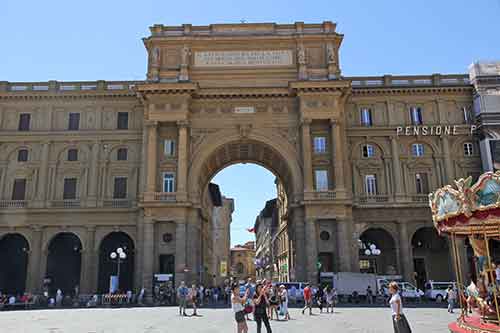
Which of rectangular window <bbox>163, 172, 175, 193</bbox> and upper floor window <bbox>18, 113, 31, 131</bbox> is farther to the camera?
upper floor window <bbox>18, 113, 31, 131</bbox>

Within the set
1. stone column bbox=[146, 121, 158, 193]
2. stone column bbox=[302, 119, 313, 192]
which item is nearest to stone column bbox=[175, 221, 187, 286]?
stone column bbox=[146, 121, 158, 193]

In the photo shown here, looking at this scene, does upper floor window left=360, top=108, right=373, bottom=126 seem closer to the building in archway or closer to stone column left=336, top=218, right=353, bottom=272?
the building in archway

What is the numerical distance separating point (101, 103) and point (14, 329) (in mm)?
27267

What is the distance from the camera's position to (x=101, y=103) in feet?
137

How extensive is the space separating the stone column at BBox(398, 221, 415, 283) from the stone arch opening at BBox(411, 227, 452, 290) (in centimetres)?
299

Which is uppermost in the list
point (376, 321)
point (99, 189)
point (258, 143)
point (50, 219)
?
point (258, 143)

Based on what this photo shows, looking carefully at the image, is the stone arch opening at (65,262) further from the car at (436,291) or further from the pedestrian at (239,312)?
the pedestrian at (239,312)

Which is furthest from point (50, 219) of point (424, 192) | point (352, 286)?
point (424, 192)

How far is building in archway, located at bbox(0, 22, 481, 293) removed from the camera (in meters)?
37.7

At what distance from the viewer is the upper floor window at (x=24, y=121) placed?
41.6m

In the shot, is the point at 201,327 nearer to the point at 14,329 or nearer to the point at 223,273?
the point at 14,329

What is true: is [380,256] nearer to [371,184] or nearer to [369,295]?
[371,184]

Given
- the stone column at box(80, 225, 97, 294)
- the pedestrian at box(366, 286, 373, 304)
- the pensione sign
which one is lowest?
the pedestrian at box(366, 286, 373, 304)

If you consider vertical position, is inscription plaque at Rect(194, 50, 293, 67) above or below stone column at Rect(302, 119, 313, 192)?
above
